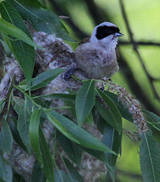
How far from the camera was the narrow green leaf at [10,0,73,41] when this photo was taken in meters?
1.07

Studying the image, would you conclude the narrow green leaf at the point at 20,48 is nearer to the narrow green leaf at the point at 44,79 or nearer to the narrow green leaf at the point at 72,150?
the narrow green leaf at the point at 44,79

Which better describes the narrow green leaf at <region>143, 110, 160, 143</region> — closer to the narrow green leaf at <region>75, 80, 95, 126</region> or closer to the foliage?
the foliage

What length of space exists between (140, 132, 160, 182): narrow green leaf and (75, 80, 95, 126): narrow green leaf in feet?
0.85

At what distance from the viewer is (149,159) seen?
1.02 m

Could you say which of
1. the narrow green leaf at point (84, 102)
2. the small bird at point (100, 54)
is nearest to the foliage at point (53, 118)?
the narrow green leaf at point (84, 102)

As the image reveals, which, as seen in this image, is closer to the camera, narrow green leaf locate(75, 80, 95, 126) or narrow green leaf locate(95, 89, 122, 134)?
narrow green leaf locate(75, 80, 95, 126)

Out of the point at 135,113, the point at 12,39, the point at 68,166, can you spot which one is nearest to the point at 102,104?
the point at 135,113

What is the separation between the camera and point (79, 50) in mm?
1543

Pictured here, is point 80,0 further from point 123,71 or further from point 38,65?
point 38,65

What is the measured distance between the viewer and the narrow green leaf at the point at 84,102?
2.92ft

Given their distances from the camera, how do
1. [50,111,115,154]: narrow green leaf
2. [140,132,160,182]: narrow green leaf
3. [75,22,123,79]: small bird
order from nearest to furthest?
[50,111,115,154]: narrow green leaf, [140,132,160,182]: narrow green leaf, [75,22,123,79]: small bird

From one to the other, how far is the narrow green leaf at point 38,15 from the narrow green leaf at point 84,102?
0.89 ft

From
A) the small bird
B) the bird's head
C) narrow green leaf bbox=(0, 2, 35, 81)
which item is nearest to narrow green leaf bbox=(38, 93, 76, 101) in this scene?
narrow green leaf bbox=(0, 2, 35, 81)

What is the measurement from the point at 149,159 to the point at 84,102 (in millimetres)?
309
